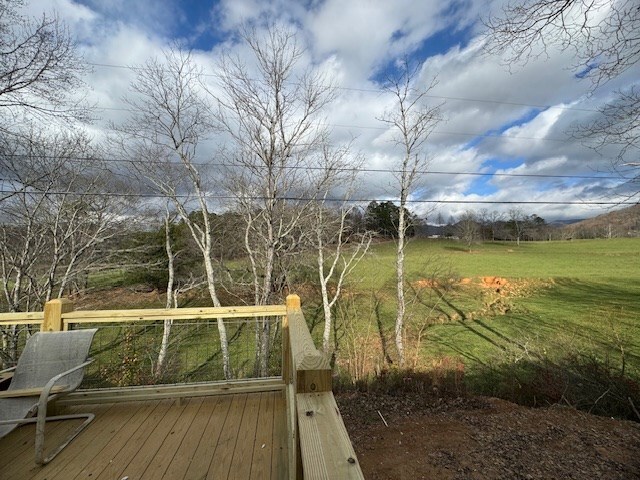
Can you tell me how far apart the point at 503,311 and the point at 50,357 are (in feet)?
67.9

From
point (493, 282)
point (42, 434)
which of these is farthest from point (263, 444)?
point (493, 282)

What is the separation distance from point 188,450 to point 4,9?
6947 mm

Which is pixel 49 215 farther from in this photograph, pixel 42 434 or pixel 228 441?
pixel 228 441

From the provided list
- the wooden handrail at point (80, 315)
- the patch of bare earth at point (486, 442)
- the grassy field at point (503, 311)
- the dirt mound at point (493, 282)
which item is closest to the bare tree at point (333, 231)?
the grassy field at point (503, 311)

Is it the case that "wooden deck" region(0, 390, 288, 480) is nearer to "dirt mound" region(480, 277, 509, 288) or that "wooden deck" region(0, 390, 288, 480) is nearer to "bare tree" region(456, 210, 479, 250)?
"dirt mound" region(480, 277, 509, 288)

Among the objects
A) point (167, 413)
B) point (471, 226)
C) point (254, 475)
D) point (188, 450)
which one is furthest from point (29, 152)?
point (471, 226)

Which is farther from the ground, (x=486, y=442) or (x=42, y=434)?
(x=42, y=434)

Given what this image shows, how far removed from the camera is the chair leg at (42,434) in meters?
2.15

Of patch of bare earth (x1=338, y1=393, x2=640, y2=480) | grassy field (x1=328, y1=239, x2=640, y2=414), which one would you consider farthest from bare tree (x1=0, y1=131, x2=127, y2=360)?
grassy field (x1=328, y1=239, x2=640, y2=414)

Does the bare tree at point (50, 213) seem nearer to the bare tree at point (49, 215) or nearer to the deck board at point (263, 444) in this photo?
the bare tree at point (49, 215)

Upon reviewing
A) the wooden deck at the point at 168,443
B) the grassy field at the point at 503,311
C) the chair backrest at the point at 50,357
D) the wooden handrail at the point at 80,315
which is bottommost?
the grassy field at the point at 503,311

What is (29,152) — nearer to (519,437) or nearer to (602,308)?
(519,437)

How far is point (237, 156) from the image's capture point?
26.8 ft

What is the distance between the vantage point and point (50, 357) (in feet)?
8.77
